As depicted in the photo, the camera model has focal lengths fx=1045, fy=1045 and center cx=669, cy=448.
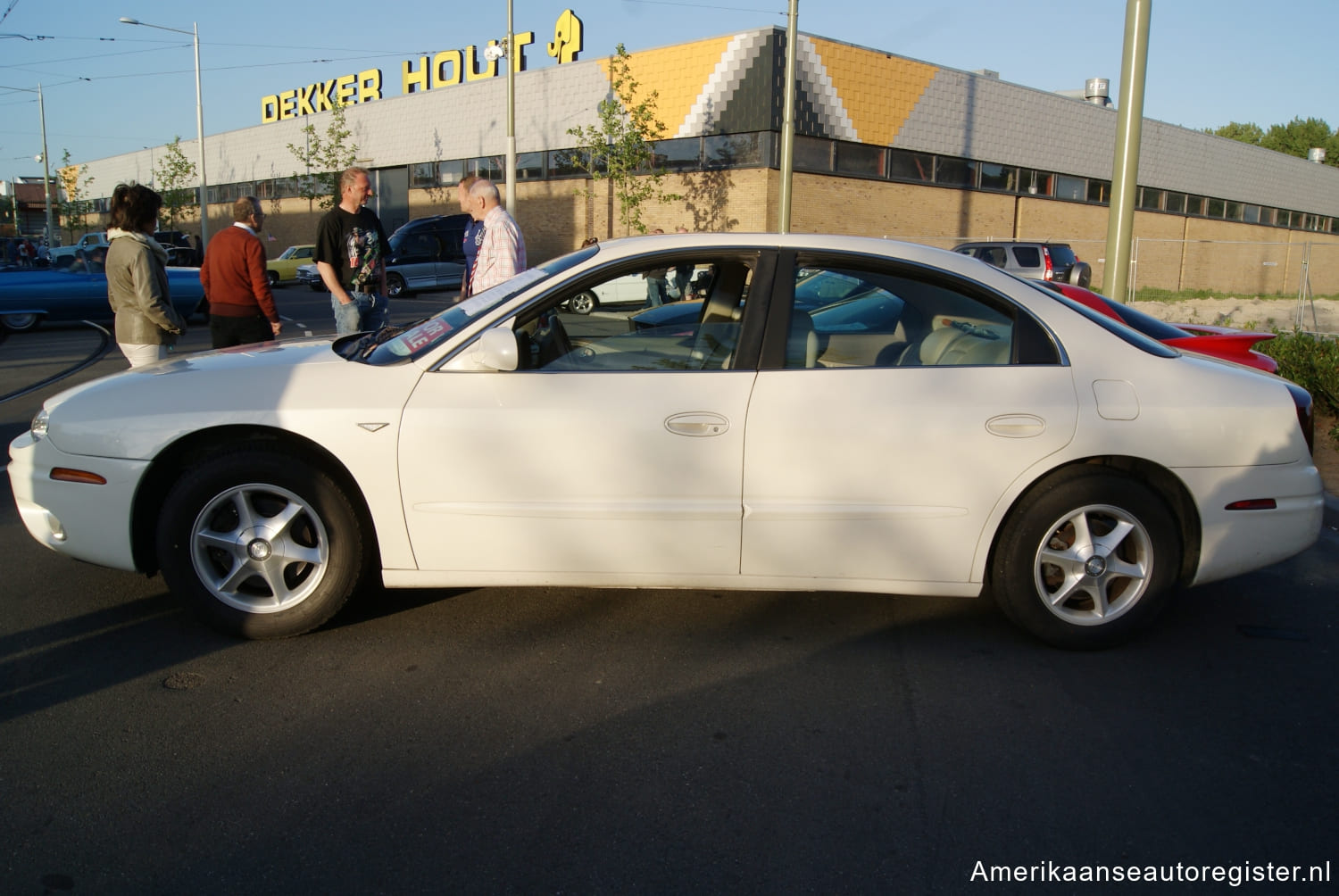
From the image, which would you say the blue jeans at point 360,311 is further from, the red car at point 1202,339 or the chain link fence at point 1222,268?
the chain link fence at point 1222,268

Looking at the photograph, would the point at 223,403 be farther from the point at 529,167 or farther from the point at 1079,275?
the point at 529,167

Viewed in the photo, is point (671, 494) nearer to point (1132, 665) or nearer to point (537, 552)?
point (537, 552)

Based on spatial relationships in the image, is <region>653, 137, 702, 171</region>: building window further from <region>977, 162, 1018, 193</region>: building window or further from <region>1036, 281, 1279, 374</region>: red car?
<region>1036, 281, 1279, 374</region>: red car

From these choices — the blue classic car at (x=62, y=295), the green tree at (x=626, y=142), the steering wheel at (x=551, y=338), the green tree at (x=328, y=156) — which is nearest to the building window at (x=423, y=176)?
→ the green tree at (x=328, y=156)

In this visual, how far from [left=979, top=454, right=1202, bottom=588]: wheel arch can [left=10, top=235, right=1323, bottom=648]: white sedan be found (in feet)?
0.04

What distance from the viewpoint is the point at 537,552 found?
12.7 ft

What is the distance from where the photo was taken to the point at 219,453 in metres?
3.89

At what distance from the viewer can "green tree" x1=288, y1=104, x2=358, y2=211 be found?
127ft

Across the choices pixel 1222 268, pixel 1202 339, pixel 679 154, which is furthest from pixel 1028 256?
pixel 1222 268

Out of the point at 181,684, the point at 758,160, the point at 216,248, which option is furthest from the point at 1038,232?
the point at 181,684

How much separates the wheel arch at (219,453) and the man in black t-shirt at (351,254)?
10.3 ft

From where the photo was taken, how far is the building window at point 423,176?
37.1m

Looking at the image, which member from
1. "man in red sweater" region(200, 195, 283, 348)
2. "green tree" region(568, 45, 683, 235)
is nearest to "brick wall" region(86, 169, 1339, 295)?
"green tree" region(568, 45, 683, 235)

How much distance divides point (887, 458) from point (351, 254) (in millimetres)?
4542
